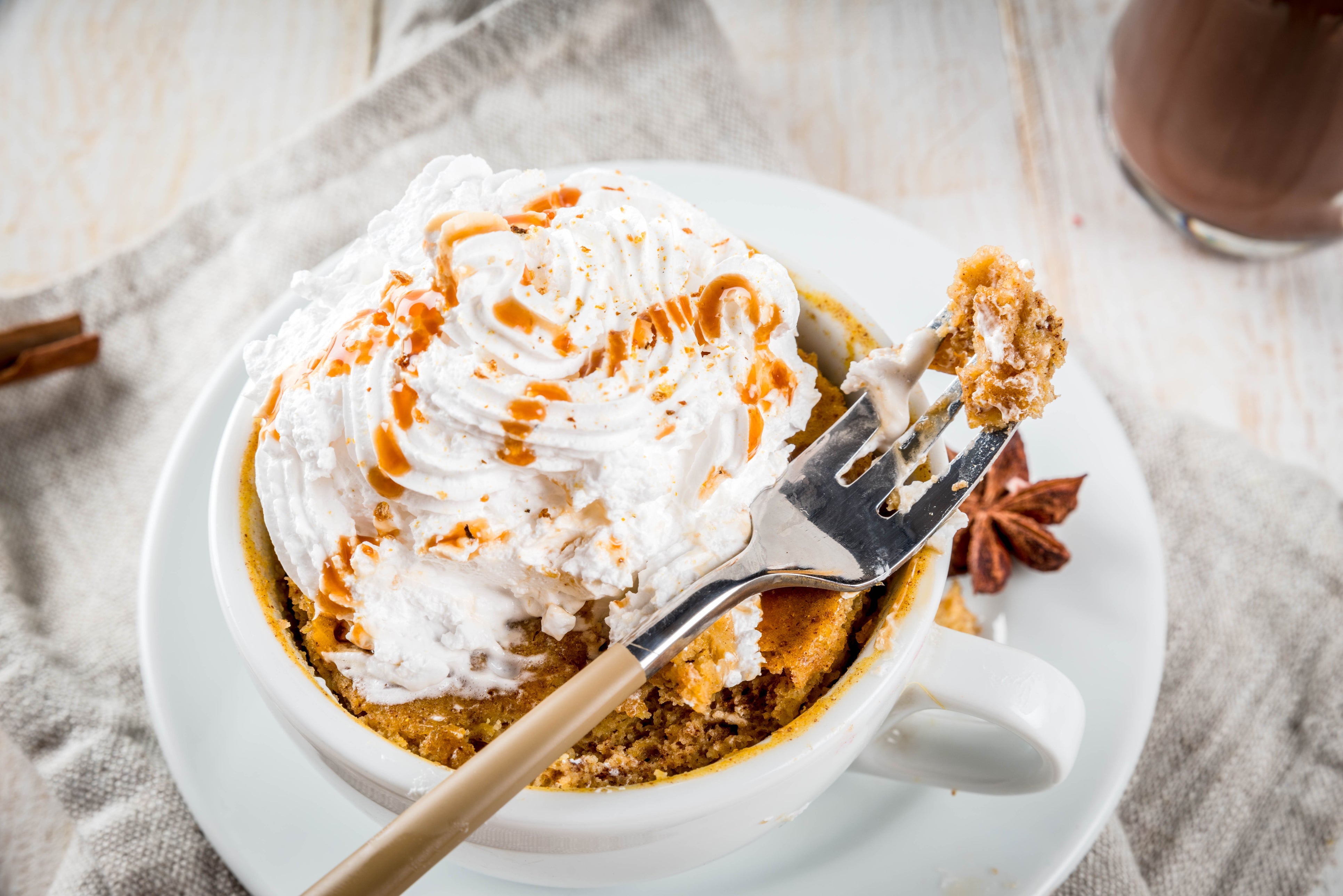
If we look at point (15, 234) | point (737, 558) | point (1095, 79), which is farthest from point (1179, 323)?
point (15, 234)

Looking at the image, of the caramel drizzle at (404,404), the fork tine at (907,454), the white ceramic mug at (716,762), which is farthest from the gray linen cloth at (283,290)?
the caramel drizzle at (404,404)

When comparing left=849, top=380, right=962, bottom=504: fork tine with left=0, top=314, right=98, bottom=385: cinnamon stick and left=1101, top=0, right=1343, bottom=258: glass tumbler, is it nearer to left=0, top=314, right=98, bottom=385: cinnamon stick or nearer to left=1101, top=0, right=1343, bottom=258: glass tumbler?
left=1101, top=0, right=1343, bottom=258: glass tumbler

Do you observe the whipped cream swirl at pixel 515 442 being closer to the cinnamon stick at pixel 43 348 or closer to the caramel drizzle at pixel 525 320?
the caramel drizzle at pixel 525 320

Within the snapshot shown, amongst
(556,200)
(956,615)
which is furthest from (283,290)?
(956,615)

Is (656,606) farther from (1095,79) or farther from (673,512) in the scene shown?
(1095,79)

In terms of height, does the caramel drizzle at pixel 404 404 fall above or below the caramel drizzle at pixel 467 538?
above

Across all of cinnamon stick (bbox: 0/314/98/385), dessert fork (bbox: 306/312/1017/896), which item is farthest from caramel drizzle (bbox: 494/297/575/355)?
cinnamon stick (bbox: 0/314/98/385)
